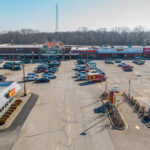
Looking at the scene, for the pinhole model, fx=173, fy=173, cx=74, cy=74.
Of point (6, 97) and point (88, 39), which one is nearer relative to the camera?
point (6, 97)

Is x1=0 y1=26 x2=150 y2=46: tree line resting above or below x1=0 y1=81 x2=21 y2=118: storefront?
above

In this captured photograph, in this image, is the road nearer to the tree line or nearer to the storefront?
the storefront

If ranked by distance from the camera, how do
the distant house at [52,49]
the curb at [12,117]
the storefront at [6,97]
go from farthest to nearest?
the distant house at [52,49]
the storefront at [6,97]
the curb at [12,117]

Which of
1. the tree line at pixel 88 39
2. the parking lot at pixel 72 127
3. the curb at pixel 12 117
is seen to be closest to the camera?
the parking lot at pixel 72 127

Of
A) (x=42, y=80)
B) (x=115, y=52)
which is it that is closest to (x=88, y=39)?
(x=115, y=52)

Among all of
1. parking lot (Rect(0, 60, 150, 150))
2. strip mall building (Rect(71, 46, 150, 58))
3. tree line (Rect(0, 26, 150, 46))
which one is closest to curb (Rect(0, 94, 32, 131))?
parking lot (Rect(0, 60, 150, 150))

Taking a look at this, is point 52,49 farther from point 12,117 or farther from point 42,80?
point 12,117

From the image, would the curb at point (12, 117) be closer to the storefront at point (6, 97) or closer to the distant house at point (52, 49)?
the storefront at point (6, 97)

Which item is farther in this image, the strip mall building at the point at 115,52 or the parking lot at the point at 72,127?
the strip mall building at the point at 115,52

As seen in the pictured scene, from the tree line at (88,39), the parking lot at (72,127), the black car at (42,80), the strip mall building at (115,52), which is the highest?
the tree line at (88,39)

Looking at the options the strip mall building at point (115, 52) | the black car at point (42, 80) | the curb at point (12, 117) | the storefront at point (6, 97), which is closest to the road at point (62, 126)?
the curb at point (12, 117)

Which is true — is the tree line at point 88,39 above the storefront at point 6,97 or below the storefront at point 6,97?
above
